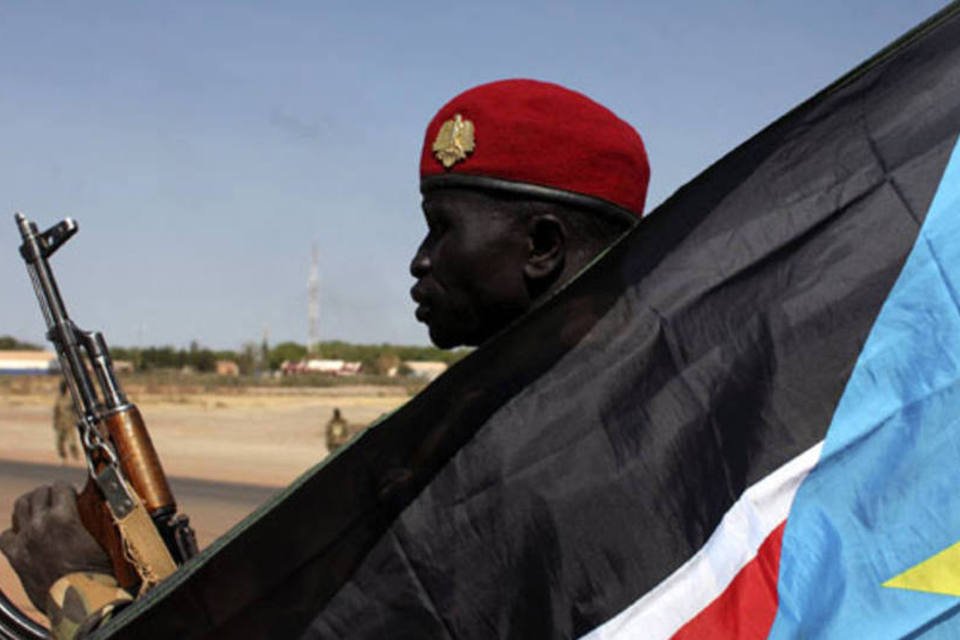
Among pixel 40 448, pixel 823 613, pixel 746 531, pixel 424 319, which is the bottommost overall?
pixel 823 613

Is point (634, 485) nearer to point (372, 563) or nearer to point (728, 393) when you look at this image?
point (728, 393)

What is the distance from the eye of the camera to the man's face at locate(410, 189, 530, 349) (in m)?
1.77

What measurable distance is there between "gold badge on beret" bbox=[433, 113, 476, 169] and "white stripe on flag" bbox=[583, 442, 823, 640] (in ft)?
2.08

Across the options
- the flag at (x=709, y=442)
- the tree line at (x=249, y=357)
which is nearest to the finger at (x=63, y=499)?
the flag at (x=709, y=442)

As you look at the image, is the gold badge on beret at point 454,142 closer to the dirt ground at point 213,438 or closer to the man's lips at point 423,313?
the man's lips at point 423,313

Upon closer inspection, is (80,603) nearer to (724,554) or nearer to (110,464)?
(110,464)

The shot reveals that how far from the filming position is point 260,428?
36594 millimetres

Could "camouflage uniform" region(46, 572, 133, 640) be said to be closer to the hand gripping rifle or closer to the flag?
the hand gripping rifle

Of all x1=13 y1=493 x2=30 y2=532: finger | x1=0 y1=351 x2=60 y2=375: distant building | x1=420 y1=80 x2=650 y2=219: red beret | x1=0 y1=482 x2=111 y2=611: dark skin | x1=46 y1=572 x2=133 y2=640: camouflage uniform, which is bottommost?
x1=46 y1=572 x2=133 y2=640: camouflage uniform

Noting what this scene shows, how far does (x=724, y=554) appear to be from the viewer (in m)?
1.46

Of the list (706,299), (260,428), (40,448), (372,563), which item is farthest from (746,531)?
(260,428)

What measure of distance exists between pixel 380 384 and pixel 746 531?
7733 centimetres

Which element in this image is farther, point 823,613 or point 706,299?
point 706,299

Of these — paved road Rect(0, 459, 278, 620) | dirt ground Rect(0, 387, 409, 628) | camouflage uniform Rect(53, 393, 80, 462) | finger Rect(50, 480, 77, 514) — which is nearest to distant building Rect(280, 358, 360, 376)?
dirt ground Rect(0, 387, 409, 628)
